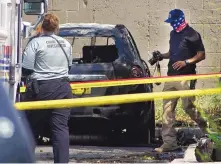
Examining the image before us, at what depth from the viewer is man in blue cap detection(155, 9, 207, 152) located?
9062 mm

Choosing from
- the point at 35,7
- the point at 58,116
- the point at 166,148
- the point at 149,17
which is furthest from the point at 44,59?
the point at 149,17

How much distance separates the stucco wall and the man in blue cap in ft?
15.6

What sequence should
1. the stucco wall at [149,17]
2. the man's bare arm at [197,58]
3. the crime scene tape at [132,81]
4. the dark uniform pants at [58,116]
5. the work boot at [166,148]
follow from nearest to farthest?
the dark uniform pants at [58,116], the crime scene tape at [132,81], the man's bare arm at [197,58], the work boot at [166,148], the stucco wall at [149,17]

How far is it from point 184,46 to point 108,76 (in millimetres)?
1040

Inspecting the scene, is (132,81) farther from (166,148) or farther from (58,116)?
(58,116)

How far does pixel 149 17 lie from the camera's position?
46.6ft

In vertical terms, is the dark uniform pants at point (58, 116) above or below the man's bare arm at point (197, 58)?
below

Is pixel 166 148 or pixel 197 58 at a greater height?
pixel 197 58

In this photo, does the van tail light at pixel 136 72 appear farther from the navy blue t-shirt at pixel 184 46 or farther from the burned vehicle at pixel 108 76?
the navy blue t-shirt at pixel 184 46

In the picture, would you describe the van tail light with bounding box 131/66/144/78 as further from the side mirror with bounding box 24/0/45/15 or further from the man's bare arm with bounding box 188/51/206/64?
the side mirror with bounding box 24/0/45/15

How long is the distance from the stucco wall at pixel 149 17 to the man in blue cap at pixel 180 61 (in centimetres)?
476

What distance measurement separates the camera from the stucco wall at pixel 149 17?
45.8 ft

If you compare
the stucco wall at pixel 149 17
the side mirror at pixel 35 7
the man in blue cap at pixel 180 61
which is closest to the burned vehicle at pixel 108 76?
the man in blue cap at pixel 180 61

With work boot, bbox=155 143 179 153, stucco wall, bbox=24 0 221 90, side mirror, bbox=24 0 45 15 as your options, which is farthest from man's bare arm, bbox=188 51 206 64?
stucco wall, bbox=24 0 221 90
